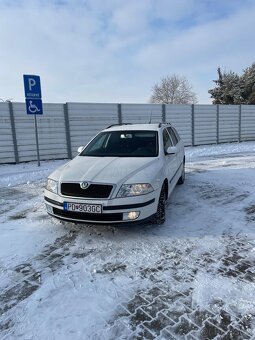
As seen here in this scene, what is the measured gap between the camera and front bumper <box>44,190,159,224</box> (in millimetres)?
4152

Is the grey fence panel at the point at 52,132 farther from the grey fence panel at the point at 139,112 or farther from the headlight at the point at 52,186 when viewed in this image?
the headlight at the point at 52,186

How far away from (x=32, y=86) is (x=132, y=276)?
8025 mm

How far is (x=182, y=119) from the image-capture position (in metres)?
16.5

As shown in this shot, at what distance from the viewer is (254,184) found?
7.48 meters

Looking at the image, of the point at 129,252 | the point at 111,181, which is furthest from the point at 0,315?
the point at 111,181

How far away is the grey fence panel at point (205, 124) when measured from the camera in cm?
1722

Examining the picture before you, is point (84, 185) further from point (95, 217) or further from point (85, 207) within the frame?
point (95, 217)

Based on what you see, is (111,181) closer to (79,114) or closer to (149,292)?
(149,292)

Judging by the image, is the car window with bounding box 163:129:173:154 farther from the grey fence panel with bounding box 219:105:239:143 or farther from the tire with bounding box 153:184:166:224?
the grey fence panel with bounding box 219:105:239:143

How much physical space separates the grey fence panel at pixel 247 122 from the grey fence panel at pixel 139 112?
6977 millimetres

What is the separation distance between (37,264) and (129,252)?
120 cm

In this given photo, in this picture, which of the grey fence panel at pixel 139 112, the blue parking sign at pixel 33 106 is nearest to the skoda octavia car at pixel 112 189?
the blue parking sign at pixel 33 106

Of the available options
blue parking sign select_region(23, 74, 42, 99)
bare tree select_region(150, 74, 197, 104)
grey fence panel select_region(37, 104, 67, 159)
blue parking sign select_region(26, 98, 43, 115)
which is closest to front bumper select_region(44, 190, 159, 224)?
blue parking sign select_region(26, 98, 43, 115)

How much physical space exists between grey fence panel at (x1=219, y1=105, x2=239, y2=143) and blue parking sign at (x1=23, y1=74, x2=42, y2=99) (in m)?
12.1
